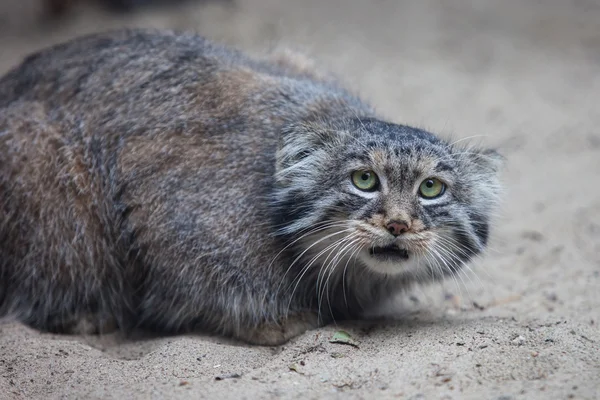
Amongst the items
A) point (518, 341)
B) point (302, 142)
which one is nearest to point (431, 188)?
point (302, 142)

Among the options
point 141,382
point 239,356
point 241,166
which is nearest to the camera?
point 141,382

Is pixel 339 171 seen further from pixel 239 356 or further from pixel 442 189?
pixel 239 356

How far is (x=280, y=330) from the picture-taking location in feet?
18.0

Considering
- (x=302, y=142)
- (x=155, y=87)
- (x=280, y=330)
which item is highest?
(x=155, y=87)

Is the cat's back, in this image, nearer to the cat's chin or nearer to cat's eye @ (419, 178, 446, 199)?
cat's eye @ (419, 178, 446, 199)

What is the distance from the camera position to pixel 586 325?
16.9 ft

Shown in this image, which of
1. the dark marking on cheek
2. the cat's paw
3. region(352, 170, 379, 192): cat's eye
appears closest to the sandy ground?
the cat's paw

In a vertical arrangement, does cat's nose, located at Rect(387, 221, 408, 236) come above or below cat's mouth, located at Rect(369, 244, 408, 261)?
above

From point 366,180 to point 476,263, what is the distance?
254 centimetres

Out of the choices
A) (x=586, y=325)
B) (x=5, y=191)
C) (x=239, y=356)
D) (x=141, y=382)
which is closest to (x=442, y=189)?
(x=586, y=325)

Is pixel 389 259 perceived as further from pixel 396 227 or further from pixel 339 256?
pixel 339 256

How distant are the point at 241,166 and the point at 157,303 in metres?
1.23

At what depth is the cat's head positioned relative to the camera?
4.86 metres

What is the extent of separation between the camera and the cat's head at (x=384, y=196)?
4855 millimetres
